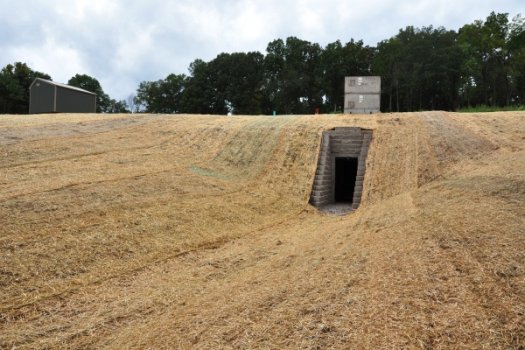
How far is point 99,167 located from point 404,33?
51.5m

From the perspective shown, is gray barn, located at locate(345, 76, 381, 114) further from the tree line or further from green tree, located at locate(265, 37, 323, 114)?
green tree, located at locate(265, 37, 323, 114)

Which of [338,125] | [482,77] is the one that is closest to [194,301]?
[338,125]

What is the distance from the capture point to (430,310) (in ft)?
14.7

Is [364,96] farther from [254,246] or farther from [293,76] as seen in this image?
[293,76]

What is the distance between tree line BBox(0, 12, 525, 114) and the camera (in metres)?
42.7

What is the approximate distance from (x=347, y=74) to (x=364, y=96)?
33560 mm

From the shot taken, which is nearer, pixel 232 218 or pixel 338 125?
pixel 232 218

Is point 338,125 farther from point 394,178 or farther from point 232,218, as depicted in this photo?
point 232,218

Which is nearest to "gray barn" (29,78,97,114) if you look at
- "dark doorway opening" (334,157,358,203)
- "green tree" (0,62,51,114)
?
"dark doorway opening" (334,157,358,203)

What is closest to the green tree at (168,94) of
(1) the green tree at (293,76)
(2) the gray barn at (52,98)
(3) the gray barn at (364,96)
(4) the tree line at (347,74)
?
(4) the tree line at (347,74)

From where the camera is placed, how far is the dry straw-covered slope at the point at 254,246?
4.45 m

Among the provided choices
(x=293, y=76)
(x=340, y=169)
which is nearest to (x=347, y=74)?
(x=293, y=76)

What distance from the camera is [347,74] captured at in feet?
172

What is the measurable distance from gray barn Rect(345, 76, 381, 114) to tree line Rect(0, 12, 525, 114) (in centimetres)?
2554
